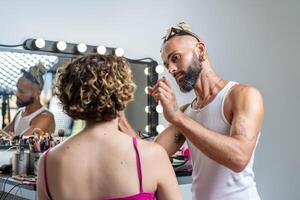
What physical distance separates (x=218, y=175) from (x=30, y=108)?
1162mm

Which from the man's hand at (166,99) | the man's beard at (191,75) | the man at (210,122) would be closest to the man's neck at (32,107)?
the man at (210,122)

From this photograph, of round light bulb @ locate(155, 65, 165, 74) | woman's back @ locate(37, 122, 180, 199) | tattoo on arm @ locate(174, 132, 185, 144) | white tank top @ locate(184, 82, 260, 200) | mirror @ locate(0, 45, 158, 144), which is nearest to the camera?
woman's back @ locate(37, 122, 180, 199)

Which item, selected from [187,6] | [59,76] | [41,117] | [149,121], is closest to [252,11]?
[187,6]

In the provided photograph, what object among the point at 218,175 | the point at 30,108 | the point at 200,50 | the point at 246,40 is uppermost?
the point at 246,40

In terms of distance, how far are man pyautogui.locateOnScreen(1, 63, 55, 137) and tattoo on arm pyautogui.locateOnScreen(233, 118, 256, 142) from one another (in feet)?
3.97

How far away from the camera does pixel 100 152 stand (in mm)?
971

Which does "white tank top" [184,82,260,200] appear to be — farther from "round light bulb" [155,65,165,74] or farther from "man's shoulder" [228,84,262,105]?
"round light bulb" [155,65,165,74]

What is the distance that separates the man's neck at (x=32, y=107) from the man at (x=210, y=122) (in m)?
0.84

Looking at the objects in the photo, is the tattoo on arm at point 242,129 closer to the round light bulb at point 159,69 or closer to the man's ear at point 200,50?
the man's ear at point 200,50

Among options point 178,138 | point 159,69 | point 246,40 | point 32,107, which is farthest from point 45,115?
point 246,40

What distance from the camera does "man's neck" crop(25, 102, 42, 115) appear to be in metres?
2.19

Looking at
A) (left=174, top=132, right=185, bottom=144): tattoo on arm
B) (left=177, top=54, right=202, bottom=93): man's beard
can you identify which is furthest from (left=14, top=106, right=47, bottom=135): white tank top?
(left=177, top=54, right=202, bottom=93): man's beard

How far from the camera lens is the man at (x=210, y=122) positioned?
1.27 m

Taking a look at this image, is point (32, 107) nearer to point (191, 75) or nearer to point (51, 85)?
point (51, 85)
